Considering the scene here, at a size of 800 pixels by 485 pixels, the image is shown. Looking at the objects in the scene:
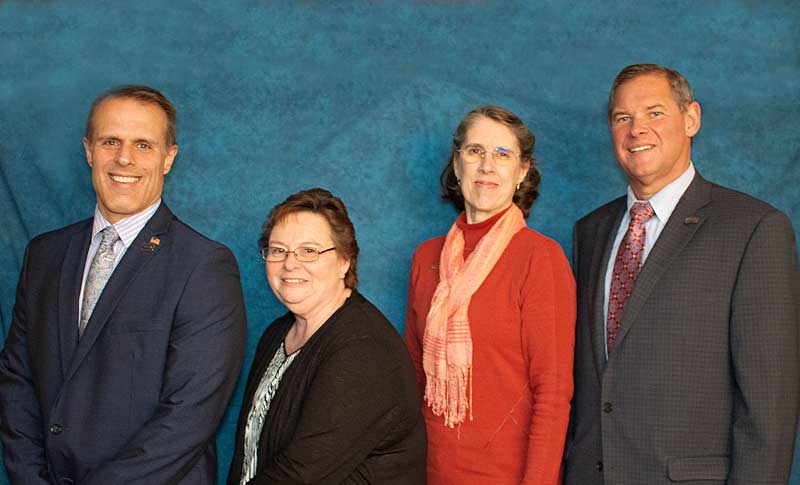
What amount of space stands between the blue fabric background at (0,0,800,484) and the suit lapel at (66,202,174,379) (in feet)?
2.48

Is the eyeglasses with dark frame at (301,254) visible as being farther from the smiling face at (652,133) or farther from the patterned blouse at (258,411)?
the smiling face at (652,133)

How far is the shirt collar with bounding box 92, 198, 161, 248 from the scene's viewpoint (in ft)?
8.07

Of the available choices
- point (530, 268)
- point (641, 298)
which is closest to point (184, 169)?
point (530, 268)

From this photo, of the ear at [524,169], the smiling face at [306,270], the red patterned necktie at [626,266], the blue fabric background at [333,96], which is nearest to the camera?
the smiling face at [306,270]

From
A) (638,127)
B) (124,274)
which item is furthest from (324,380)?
(638,127)

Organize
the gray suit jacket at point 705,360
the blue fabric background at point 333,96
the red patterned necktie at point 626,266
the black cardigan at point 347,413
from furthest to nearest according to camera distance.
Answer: the blue fabric background at point 333,96
the red patterned necktie at point 626,266
the gray suit jacket at point 705,360
the black cardigan at point 347,413

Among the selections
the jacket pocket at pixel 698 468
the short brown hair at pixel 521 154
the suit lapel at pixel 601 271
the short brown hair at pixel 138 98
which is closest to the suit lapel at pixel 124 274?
the short brown hair at pixel 138 98

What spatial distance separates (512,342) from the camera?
237cm

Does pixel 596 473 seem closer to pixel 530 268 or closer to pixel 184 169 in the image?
pixel 530 268

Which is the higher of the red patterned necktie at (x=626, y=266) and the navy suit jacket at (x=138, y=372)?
the red patterned necktie at (x=626, y=266)

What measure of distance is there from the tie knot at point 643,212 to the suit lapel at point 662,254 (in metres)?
0.09

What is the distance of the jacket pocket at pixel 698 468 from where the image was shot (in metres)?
2.18

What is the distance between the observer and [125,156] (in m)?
2.45

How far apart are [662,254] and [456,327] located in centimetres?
63
